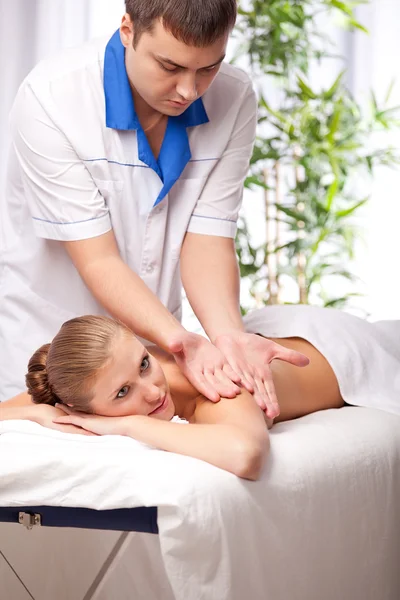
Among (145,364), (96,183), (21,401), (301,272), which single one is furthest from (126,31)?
(301,272)

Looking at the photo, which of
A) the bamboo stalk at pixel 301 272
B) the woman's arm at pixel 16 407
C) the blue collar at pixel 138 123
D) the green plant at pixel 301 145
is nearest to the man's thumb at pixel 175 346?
the woman's arm at pixel 16 407

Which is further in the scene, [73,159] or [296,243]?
[296,243]

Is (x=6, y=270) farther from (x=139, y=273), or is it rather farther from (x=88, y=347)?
(x=88, y=347)

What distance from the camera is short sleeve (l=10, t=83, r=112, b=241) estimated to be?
2.06 metres

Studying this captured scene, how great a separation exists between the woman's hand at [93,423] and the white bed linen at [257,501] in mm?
48

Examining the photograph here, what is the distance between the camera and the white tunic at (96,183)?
6.81 feet

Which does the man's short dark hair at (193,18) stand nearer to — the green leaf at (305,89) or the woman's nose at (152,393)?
the woman's nose at (152,393)

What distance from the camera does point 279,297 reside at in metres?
4.01

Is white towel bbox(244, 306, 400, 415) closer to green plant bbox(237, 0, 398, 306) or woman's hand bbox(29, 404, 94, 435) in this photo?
woman's hand bbox(29, 404, 94, 435)

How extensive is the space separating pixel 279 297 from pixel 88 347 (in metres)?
2.33

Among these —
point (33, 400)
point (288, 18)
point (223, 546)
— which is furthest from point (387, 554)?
point (288, 18)

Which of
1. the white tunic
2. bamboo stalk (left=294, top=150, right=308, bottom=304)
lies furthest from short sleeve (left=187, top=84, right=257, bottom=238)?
bamboo stalk (left=294, top=150, right=308, bottom=304)

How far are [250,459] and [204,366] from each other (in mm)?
339

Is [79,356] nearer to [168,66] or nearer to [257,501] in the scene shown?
[257,501]
